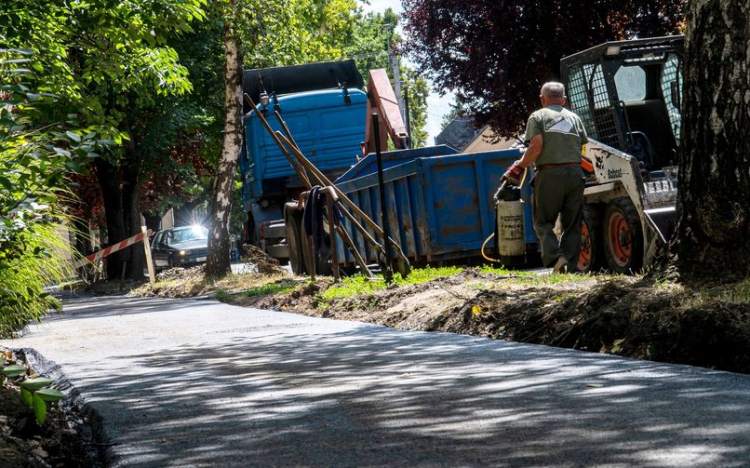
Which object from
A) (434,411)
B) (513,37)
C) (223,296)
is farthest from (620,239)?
(513,37)

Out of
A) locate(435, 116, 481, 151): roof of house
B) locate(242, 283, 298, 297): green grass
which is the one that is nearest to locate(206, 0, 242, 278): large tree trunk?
locate(242, 283, 298, 297): green grass

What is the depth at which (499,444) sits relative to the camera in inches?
176

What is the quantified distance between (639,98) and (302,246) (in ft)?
25.5

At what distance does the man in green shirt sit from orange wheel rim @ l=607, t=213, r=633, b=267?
85 cm

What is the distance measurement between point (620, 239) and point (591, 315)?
531 cm

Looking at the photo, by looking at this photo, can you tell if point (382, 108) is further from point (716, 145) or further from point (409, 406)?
point (409, 406)

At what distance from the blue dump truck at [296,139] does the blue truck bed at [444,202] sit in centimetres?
610

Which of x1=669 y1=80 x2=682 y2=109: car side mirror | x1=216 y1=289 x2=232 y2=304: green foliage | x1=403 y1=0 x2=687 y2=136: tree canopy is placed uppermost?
x1=403 y1=0 x2=687 y2=136: tree canopy

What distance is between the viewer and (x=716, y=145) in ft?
27.1

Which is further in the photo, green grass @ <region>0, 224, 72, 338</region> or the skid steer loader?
the skid steer loader

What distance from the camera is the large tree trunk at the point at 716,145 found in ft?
26.7

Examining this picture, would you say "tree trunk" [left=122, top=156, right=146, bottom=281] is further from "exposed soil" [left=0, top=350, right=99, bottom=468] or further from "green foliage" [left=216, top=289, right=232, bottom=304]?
"exposed soil" [left=0, top=350, right=99, bottom=468]

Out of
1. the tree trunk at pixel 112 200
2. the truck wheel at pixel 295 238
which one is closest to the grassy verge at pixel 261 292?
the truck wheel at pixel 295 238

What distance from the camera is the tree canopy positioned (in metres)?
25.2
